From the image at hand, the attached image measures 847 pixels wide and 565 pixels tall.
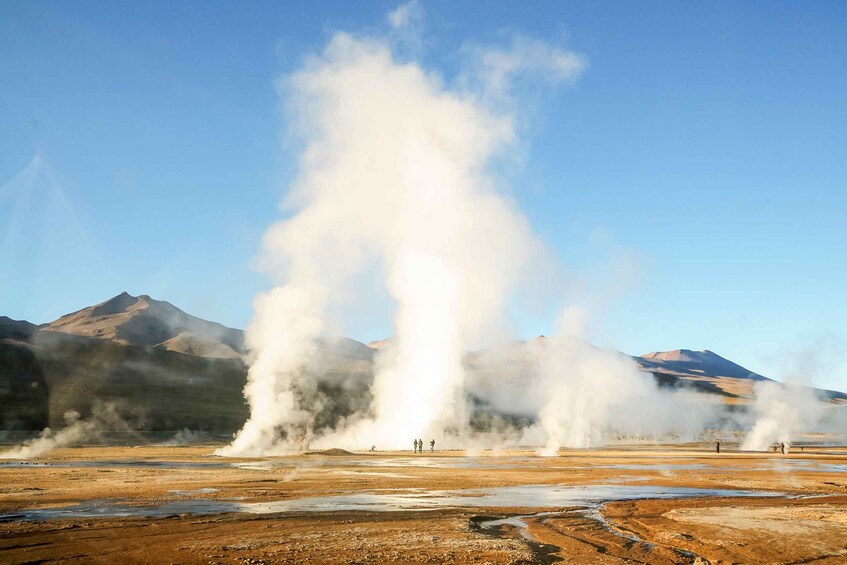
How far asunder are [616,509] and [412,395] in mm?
65838

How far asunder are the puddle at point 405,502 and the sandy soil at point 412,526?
0.34 meters

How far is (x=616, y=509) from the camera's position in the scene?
1022 inches

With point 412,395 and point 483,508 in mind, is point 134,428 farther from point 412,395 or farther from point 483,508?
point 483,508

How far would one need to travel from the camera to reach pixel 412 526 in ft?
67.1

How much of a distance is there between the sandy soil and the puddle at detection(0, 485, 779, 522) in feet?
1.11

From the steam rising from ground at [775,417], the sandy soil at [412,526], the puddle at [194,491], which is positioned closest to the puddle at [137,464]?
the sandy soil at [412,526]

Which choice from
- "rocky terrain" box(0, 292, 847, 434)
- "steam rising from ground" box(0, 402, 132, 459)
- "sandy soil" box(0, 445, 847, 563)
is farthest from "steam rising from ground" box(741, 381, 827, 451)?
"steam rising from ground" box(0, 402, 132, 459)

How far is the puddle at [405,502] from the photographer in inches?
898

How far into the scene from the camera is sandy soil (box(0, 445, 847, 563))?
16484 millimetres

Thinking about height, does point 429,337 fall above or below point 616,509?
above

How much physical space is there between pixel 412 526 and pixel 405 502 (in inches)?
254

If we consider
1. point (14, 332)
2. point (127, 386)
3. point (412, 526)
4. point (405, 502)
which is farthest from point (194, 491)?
point (14, 332)

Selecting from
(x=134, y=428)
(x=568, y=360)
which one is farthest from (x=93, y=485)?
(x=568, y=360)

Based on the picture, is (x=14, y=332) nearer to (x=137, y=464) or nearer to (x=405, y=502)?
(x=137, y=464)
